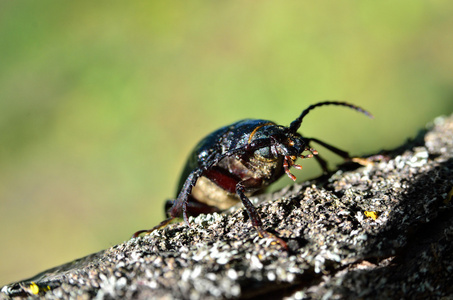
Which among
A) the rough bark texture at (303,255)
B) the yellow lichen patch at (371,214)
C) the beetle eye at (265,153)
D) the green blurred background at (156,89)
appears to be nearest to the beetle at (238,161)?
the beetle eye at (265,153)

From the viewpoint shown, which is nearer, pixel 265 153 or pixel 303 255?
pixel 303 255

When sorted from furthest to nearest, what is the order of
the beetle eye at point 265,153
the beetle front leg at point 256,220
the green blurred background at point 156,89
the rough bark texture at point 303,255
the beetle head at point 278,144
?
1. the green blurred background at point 156,89
2. the beetle eye at point 265,153
3. the beetle head at point 278,144
4. the beetle front leg at point 256,220
5. the rough bark texture at point 303,255

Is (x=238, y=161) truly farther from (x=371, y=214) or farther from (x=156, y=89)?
(x=156, y=89)

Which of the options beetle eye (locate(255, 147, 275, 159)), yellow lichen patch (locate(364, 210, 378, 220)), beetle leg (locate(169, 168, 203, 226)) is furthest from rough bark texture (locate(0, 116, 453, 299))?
beetle eye (locate(255, 147, 275, 159))

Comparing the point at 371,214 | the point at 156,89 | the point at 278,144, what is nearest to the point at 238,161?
the point at 278,144

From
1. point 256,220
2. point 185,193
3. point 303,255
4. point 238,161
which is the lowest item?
point 303,255

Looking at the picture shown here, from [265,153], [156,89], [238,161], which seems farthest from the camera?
[156,89]

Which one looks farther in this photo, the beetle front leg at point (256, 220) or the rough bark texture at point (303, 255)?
the beetle front leg at point (256, 220)

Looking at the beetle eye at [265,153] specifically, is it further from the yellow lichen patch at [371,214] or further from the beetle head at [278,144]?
the yellow lichen patch at [371,214]


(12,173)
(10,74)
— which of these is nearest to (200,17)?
(10,74)
